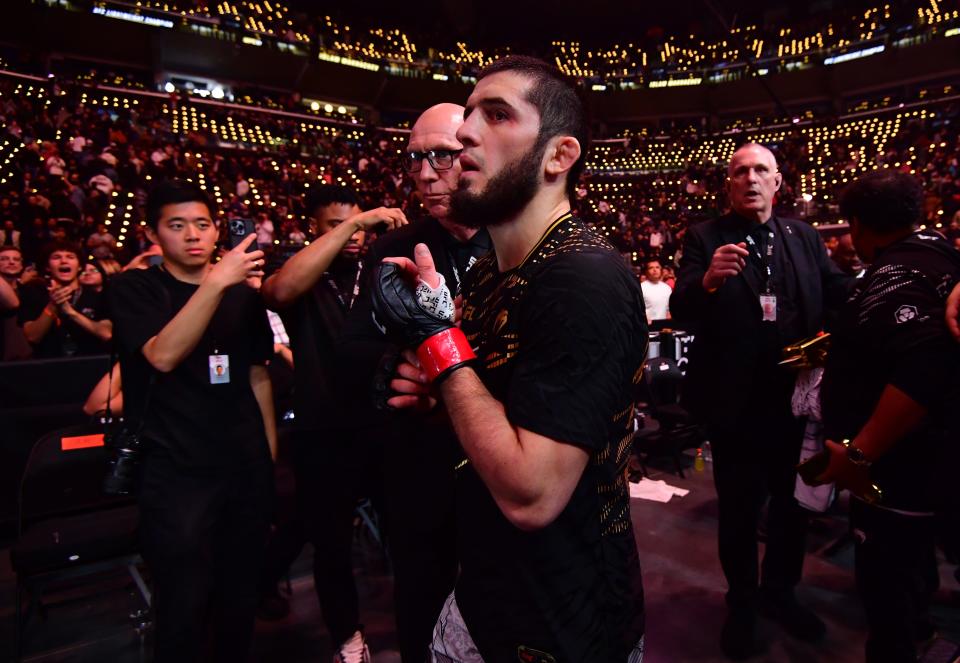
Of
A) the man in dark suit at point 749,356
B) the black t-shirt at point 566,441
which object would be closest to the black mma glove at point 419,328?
the black t-shirt at point 566,441

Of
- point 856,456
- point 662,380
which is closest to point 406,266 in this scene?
point 856,456

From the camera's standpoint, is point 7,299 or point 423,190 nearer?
point 423,190

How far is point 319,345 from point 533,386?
5.86 feet

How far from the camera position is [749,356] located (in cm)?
255

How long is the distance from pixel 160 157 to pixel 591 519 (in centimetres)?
1504

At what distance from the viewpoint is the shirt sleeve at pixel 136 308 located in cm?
202

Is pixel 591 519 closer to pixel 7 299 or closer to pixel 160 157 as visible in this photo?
pixel 7 299

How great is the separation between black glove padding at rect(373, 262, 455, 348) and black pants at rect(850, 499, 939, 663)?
188 cm

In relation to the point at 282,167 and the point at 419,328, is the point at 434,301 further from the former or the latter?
the point at 282,167

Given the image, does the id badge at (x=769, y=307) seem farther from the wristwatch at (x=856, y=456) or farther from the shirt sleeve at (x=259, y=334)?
the shirt sleeve at (x=259, y=334)

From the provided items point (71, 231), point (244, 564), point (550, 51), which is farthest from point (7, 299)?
point (550, 51)

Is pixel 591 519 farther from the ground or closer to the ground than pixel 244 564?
farther from the ground

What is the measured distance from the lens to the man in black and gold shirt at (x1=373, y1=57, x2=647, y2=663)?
2.99 feet

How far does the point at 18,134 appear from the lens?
12.2 meters
